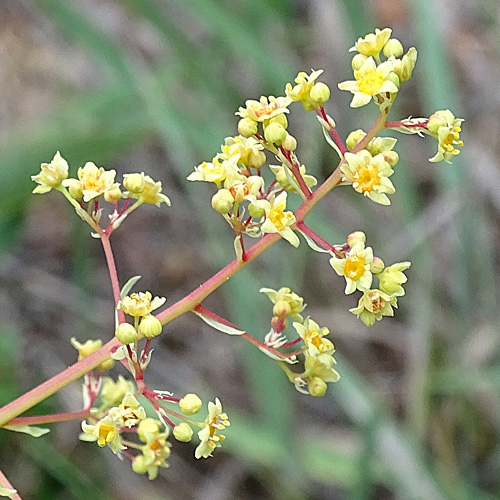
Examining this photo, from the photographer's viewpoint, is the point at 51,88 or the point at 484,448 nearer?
the point at 484,448

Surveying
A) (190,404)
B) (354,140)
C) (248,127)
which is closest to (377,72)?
(354,140)

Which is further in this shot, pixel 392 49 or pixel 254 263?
pixel 254 263

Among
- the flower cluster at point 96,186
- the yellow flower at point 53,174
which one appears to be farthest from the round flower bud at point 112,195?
the yellow flower at point 53,174

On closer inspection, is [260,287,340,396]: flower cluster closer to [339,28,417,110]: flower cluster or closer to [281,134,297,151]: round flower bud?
[281,134,297,151]: round flower bud

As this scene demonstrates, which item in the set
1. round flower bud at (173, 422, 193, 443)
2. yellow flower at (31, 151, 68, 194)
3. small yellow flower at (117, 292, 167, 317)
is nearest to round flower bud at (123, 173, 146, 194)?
yellow flower at (31, 151, 68, 194)

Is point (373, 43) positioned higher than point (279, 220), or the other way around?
point (373, 43)

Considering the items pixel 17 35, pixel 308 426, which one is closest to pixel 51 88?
pixel 17 35

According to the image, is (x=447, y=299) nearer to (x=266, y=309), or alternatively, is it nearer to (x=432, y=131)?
(x=266, y=309)

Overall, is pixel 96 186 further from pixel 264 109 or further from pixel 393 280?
pixel 393 280
